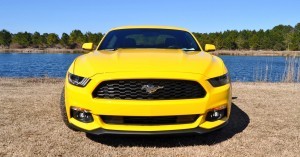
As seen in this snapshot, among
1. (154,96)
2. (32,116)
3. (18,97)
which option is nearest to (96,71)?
(154,96)

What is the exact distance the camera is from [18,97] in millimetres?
7500

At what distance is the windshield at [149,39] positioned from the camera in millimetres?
5285

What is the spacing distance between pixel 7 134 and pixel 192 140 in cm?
248

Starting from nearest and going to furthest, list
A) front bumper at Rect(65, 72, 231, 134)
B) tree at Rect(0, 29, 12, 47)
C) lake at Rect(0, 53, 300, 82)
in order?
front bumper at Rect(65, 72, 231, 134), lake at Rect(0, 53, 300, 82), tree at Rect(0, 29, 12, 47)

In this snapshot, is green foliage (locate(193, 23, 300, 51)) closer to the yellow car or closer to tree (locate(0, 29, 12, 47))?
tree (locate(0, 29, 12, 47))

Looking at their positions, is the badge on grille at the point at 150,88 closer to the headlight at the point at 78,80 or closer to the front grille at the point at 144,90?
the front grille at the point at 144,90

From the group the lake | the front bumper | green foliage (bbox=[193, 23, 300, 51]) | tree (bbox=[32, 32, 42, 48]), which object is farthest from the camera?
tree (bbox=[32, 32, 42, 48])

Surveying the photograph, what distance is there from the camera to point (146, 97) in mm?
3549

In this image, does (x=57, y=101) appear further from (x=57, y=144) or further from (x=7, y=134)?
(x=57, y=144)

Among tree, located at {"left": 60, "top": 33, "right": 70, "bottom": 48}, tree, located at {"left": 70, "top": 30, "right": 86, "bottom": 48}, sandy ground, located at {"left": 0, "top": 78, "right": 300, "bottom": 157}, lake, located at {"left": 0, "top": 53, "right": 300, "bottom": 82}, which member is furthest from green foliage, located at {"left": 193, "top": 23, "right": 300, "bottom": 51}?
sandy ground, located at {"left": 0, "top": 78, "right": 300, "bottom": 157}

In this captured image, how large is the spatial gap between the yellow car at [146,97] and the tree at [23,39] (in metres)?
126

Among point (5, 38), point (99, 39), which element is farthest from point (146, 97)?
point (5, 38)

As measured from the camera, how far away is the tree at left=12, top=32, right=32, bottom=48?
12056cm

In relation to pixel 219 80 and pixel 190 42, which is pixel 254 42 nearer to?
pixel 190 42
